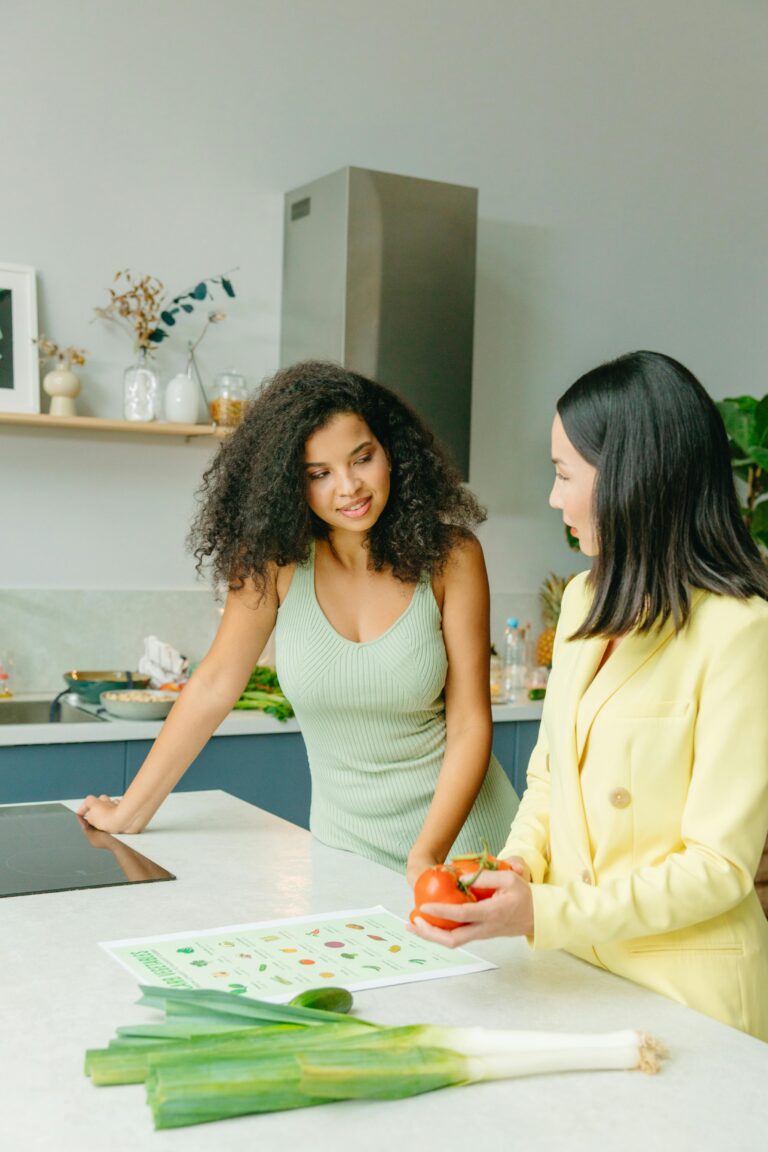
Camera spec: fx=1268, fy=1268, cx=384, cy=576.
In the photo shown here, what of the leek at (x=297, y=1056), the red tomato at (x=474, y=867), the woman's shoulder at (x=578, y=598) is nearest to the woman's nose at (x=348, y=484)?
the woman's shoulder at (x=578, y=598)

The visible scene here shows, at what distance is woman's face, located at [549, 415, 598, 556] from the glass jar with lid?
2.28 m

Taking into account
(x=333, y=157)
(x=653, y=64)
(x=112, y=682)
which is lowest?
(x=112, y=682)

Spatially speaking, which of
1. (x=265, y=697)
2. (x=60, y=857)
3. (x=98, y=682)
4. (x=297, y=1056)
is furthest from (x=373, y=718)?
(x=98, y=682)

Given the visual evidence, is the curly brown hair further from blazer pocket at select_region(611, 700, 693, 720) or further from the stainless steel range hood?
the stainless steel range hood

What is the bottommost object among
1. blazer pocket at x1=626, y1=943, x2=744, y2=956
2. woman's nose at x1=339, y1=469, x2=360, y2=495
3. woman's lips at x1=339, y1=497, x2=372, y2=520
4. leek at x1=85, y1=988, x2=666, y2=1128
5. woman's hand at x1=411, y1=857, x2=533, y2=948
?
blazer pocket at x1=626, y1=943, x2=744, y2=956

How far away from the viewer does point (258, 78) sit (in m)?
3.85

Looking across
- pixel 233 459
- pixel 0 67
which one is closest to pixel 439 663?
pixel 233 459

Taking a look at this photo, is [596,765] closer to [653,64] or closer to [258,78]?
[258,78]

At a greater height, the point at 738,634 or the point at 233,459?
the point at 233,459

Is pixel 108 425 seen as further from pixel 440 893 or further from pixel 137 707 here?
pixel 440 893

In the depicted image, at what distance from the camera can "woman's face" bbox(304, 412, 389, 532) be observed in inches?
80.7

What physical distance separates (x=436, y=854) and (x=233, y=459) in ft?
2.48

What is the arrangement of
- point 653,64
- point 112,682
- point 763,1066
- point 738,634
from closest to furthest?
point 763,1066 < point 738,634 < point 112,682 < point 653,64

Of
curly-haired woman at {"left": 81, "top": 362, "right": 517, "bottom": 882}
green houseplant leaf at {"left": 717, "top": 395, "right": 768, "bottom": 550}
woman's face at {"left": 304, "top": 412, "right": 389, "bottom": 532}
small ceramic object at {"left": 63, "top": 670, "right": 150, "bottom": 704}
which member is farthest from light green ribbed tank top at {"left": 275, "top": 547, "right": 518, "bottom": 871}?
green houseplant leaf at {"left": 717, "top": 395, "right": 768, "bottom": 550}
